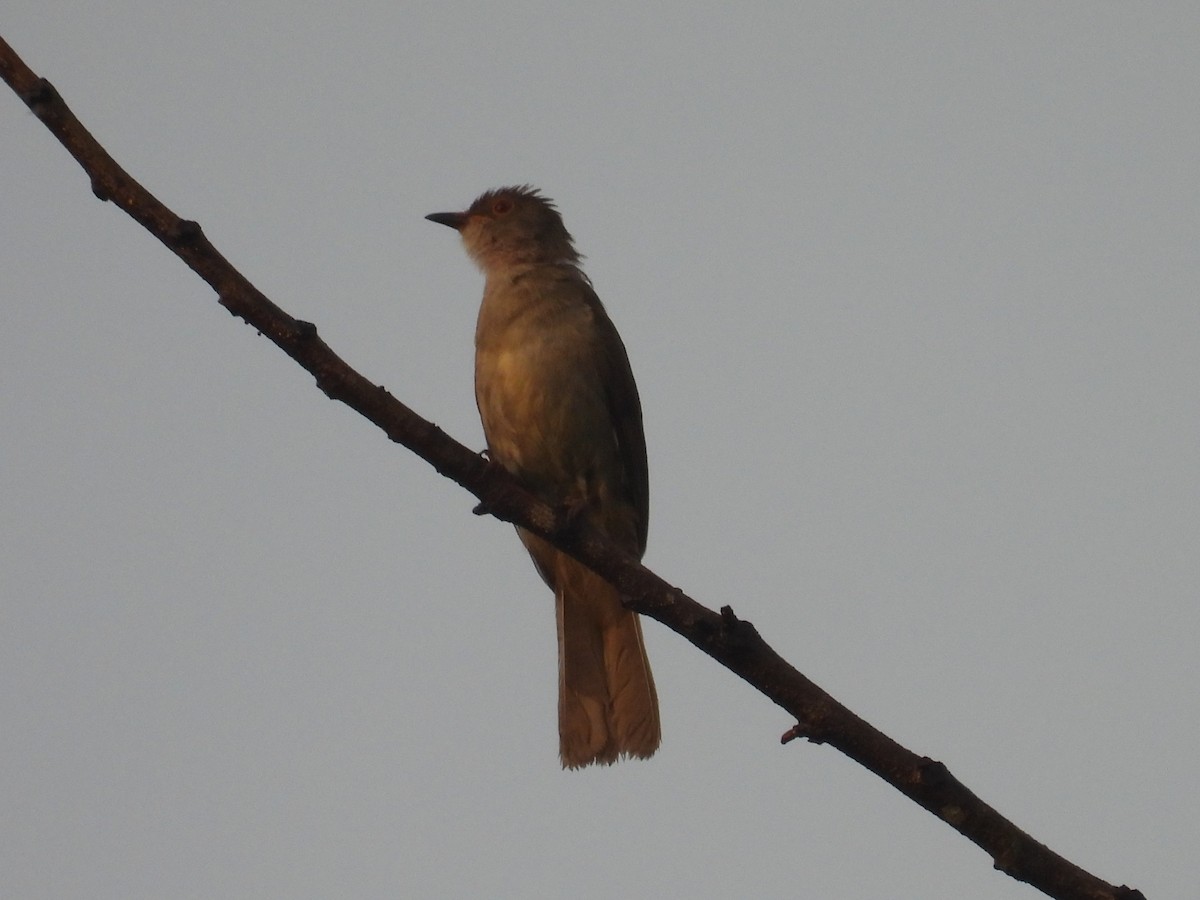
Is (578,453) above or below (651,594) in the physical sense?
above

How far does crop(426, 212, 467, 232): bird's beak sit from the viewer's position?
729 centimetres

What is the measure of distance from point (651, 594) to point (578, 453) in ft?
7.76

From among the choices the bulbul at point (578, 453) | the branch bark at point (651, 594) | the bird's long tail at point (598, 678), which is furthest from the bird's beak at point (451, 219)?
the branch bark at point (651, 594)

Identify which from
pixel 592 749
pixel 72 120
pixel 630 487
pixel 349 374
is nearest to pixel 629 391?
pixel 630 487

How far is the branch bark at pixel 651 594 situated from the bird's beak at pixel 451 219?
12.6 ft

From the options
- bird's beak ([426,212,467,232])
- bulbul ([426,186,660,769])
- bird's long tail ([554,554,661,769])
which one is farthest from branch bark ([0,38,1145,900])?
bird's beak ([426,212,467,232])

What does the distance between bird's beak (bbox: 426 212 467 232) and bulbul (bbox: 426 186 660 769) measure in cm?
109

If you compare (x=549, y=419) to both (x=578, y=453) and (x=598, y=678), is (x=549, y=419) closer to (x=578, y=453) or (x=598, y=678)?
(x=578, y=453)

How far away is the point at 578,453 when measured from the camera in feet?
18.8

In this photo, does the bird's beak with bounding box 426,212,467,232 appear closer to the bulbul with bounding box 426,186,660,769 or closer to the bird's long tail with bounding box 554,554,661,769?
the bulbul with bounding box 426,186,660,769

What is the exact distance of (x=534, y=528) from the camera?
3.82 meters

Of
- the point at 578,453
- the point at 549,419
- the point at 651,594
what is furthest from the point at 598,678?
the point at 651,594

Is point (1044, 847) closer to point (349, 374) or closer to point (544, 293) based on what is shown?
point (349, 374)

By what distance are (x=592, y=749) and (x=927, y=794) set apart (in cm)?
239
